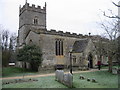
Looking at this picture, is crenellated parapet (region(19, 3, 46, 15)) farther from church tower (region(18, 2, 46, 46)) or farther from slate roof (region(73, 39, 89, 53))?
slate roof (region(73, 39, 89, 53))

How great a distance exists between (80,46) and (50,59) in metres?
6.62

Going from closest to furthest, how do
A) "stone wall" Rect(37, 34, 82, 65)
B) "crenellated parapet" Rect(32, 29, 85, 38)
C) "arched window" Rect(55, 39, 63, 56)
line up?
"stone wall" Rect(37, 34, 82, 65) < "crenellated parapet" Rect(32, 29, 85, 38) < "arched window" Rect(55, 39, 63, 56)

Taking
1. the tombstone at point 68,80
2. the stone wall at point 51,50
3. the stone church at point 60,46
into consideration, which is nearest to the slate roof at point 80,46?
the stone church at point 60,46

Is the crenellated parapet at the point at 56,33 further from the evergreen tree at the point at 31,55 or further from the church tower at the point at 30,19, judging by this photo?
the church tower at the point at 30,19

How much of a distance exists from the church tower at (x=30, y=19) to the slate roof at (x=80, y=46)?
9.74 metres

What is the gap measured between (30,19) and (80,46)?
1355 cm

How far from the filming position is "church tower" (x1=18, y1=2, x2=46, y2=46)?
36125 millimetres

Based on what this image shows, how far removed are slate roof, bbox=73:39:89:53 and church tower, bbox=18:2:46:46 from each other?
9.74m

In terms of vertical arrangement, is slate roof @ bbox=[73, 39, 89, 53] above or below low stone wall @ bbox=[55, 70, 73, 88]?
above

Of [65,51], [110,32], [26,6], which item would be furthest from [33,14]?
[110,32]

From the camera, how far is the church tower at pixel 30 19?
36125mm

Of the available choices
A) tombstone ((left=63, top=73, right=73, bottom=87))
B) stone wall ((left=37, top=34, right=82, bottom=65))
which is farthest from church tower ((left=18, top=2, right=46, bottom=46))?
tombstone ((left=63, top=73, right=73, bottom=87))

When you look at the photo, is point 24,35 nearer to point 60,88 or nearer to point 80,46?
point 80,46

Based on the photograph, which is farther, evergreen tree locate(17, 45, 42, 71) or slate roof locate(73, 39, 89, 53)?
slate roof locate(73, 39, 89, 53)
